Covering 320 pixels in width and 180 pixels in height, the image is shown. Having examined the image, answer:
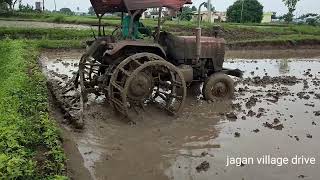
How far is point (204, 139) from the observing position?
7.51m

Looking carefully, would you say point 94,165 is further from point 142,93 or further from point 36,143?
point 142,93

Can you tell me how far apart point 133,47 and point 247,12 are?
1726 inches

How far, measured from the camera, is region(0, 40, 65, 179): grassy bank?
4.39 meters

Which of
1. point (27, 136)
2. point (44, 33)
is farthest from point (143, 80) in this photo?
point (44, 33)

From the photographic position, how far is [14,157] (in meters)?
4.52

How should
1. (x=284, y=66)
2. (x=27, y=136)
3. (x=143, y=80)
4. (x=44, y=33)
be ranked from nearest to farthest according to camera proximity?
(x=27, y=136) < (x=143, y=80) < (x=284, y=66) < (x=44, y=33)

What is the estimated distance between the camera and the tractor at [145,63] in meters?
8.14

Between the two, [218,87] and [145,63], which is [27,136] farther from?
[218,87]

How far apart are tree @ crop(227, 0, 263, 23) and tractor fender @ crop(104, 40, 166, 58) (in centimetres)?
4216

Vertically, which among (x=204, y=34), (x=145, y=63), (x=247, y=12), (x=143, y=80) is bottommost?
(x=143, y=80)

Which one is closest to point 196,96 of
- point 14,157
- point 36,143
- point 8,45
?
point 36,143

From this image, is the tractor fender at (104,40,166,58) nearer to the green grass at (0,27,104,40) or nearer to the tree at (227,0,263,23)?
the green grass at (0,27,104,40)

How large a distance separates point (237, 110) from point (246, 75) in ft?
17.0

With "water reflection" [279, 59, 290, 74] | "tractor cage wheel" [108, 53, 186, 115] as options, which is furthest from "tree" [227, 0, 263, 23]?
"tractor cage wheel" [108, 53, 186, 115]
